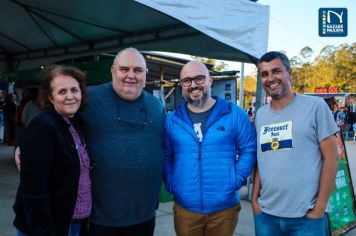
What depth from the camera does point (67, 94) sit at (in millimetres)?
2076

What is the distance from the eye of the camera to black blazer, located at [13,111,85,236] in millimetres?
1852

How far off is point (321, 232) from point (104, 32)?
6098 mm

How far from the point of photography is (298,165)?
2207 millimetres

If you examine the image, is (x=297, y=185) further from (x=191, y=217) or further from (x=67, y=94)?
(x=67, y=94)

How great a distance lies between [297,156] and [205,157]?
0.57m

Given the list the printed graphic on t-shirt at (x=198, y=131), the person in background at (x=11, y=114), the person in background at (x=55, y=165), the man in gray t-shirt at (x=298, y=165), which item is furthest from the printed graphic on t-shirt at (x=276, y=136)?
the person in background at (x=11, y=114)

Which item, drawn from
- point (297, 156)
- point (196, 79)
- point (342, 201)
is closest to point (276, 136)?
point (297, 156)

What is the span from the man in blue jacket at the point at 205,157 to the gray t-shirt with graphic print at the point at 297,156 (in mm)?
259

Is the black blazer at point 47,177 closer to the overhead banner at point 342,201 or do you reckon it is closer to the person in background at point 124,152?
the person in background at point 124,152

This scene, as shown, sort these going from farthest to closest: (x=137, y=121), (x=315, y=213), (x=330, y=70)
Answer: (x=330, y=70), (x=137, y=121), (x=315, y=213)

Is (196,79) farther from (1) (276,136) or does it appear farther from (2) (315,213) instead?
(2) (315,213)

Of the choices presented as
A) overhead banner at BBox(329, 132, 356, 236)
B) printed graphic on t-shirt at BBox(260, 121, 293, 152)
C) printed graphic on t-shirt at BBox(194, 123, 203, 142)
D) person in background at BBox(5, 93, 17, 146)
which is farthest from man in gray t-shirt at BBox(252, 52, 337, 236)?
person in background at BBox(5, 93, 17, 146)

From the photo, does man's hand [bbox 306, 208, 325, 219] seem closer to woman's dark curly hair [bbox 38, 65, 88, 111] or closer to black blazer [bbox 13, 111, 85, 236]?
black blazer [bbox 13, 111, 85, 236]

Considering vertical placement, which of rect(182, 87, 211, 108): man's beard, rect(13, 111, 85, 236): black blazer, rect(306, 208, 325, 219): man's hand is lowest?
rect(306, 208, 325, 219): man's hand
